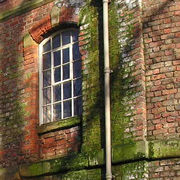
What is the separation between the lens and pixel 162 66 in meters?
9.66

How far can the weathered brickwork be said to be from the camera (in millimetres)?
9422

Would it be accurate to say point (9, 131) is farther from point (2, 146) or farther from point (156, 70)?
point (156, 70)

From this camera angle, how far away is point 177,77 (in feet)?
31.1

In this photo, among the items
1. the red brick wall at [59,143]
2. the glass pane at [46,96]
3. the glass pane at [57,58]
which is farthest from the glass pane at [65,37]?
the red brick wall at [59,143]

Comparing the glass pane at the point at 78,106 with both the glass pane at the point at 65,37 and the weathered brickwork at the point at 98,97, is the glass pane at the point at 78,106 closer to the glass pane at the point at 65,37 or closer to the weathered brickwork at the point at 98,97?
the weathered brickwork at the point at 98,97

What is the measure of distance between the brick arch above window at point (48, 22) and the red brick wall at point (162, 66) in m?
1.69

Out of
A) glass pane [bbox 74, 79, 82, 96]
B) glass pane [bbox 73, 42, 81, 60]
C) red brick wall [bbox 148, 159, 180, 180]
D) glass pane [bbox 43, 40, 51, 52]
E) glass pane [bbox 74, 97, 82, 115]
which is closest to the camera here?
red brick wall [bbox 148, 159, 180, 180]

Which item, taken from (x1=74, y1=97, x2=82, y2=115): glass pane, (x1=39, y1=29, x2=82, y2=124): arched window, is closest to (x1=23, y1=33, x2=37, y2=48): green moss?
(x1=39, y1=29, x2=82, y2=124): arched window

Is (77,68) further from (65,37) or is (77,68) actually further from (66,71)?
(65,37)

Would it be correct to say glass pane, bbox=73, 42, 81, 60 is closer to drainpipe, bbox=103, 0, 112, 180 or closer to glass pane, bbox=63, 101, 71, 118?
glass pane, bbox=63, 101, 71, 118

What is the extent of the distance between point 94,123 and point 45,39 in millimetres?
2467

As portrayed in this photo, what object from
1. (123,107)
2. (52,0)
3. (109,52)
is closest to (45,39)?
(52,0)

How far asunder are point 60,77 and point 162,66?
8.04ft

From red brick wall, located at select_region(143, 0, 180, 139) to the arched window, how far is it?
1.68 metres
